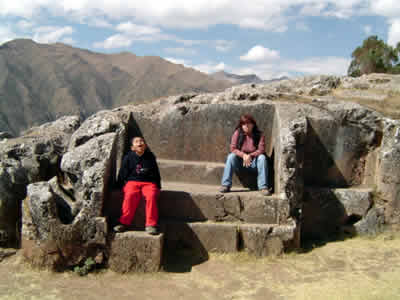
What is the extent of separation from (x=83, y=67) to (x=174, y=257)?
55775 millimetres

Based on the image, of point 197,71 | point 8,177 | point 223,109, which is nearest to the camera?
point 8,177

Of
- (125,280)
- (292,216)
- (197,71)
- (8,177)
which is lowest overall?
(125,280)

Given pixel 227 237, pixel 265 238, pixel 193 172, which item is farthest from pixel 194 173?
pixel 265 238

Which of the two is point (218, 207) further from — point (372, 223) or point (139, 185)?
point (372, 223)

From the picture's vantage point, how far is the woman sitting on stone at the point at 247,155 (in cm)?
517

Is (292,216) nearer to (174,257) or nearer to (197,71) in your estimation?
(174,257)

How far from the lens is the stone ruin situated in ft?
14.0

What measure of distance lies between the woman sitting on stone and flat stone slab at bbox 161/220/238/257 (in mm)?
595

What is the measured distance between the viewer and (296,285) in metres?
4.00

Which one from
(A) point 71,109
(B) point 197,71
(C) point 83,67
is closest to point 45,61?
(C) point 83,67

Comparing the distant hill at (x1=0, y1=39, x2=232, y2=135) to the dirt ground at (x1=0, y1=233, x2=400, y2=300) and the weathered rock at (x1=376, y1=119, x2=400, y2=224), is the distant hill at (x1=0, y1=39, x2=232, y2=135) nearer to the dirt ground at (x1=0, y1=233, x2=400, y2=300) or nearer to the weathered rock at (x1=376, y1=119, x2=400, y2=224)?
the weathered rock at (x1=376, y1=119, x2=400, y2=224)

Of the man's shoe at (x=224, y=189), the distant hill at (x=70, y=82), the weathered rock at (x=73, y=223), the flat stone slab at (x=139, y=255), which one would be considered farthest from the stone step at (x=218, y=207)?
the distant hill at (x=70, y=82)

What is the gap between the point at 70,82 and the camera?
5162 centimetres

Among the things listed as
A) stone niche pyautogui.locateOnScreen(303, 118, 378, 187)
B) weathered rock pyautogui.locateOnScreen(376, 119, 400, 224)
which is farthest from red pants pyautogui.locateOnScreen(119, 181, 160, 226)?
weathered rock pyautogui.locateOnScreen(376, 119, 400, 224)
